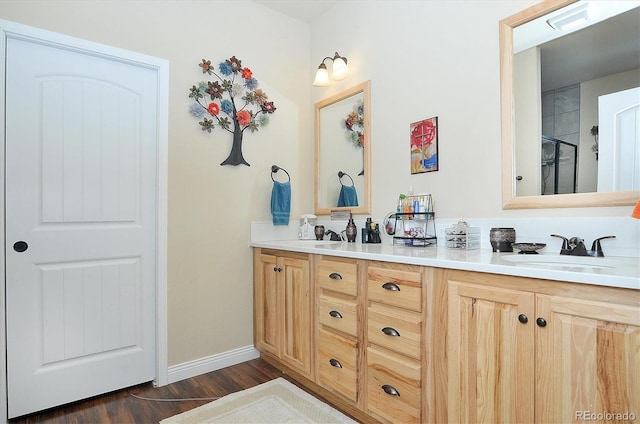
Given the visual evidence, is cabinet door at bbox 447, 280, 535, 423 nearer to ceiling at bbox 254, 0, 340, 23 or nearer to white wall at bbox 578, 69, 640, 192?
white wall at bbox 578, 69, 640, 192

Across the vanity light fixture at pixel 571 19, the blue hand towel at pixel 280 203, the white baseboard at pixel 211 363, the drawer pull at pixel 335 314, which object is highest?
the vanity light fixture at pixel 571 19

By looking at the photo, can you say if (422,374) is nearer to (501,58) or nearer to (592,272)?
(592,272)

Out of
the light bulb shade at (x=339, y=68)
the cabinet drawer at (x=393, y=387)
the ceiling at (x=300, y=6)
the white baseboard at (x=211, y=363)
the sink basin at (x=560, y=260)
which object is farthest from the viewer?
the ceiling at (x=300, y=6)

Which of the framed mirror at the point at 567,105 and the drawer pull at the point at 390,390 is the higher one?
the framed mirror at the point at 567,105

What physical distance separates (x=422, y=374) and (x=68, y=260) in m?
2.02

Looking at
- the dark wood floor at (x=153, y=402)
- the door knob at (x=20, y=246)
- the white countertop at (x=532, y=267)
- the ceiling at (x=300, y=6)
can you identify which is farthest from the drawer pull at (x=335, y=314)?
the ceiling at (x=300, y=6)

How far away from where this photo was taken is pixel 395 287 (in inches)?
64.2

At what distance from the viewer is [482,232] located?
1.88m

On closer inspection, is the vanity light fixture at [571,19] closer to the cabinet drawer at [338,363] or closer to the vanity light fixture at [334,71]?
the vanity light fixture at [334,71]

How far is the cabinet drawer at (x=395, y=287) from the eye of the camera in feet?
5.07

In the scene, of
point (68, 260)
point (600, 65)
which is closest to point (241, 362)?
point (68, 260)

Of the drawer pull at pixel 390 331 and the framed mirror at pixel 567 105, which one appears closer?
the framed mirror at pixel 567 105

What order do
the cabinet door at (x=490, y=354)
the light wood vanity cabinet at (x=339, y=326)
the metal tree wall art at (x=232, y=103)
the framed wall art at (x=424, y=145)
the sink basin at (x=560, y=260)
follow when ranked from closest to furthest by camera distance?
the cabinet door at (x=490, y=354), the sink basin at (x=560, y=260), the light wood vanity cabinet at (x=339, y=326), the framed wall art at (x=424, y=145), the metal tree wall art at (x=232, y=103)

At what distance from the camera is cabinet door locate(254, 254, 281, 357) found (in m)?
2.46
